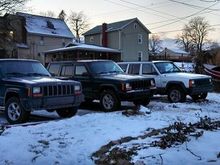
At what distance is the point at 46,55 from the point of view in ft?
188

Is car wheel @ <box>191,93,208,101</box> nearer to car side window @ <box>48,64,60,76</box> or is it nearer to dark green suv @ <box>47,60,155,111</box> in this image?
dark green suv @ <box>47,60,155,111</box>

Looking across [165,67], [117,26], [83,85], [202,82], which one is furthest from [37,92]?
[117,26]

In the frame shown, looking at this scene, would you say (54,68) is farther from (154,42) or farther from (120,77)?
(154,42)

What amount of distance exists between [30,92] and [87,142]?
11.9 feet

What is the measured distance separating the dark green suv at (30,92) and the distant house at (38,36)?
4642 centimetres

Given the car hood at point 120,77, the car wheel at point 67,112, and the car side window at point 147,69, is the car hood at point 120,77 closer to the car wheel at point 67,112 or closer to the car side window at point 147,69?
the car wheel at point 67,112

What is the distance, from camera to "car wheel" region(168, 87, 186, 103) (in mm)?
17547

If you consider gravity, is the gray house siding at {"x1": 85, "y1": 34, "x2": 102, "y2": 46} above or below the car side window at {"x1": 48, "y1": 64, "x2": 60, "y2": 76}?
above

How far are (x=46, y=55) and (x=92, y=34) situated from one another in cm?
1389

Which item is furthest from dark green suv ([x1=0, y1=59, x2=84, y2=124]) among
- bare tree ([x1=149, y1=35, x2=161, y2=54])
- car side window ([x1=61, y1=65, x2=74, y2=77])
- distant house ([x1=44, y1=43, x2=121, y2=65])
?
bare tree ([x1=149, y1=35, x2=161, y2=54])

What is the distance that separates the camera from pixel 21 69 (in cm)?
1316

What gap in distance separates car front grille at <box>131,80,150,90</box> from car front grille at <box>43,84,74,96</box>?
9.78 feet

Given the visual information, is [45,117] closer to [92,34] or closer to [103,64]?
[103,64]

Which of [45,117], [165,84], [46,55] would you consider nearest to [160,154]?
[45,117]
